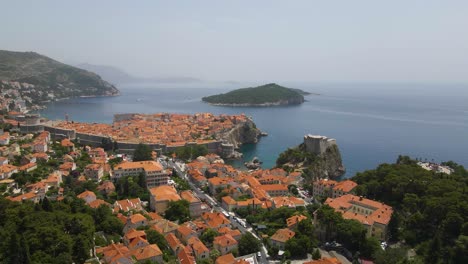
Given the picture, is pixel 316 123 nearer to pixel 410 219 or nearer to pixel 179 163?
pixel 179 163

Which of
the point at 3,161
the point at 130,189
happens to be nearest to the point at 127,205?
the point at 130,189

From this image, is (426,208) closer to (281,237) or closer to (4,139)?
(281,237)

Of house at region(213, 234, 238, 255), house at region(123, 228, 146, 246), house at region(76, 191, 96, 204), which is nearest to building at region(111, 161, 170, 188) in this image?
house at region(76, 191, 96, 204)

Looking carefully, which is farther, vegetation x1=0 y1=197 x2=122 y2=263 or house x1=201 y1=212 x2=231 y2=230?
house x1=201 y1=212 x2=231 y2=230

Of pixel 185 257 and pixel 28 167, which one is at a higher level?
pixel 28 167

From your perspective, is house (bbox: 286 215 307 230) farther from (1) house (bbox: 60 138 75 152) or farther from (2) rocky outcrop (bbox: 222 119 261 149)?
(2) rocky outcrop (bbox: 222 119 261 149)

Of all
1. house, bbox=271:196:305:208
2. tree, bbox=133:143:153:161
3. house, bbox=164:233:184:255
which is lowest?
house, bbox=164:233:184:255

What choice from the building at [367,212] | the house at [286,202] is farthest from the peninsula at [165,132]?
the building at [367,212]

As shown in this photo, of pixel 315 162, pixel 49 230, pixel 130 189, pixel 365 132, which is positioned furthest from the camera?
pixel 365 132
